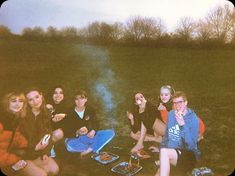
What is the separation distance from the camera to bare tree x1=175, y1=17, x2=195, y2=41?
174 inches

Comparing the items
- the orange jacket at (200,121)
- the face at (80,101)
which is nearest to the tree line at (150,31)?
the face at (80,101)

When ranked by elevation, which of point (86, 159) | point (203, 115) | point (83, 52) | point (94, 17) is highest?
point (94, 17)

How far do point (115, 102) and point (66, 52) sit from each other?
0.69 meters

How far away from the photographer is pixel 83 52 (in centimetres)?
443

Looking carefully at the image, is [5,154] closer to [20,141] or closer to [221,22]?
[20,141]

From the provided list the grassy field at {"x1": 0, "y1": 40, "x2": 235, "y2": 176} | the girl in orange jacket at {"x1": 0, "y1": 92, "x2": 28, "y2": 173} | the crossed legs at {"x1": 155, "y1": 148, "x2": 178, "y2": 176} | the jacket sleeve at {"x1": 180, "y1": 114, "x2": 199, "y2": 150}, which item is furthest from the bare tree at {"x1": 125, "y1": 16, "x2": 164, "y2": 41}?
the girl in orange jacket at {"x1": 0, "y1": 92, "x2": 28, "y2": 173}

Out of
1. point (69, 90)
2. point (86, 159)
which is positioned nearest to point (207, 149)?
point (86, 159)

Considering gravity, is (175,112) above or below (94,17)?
below

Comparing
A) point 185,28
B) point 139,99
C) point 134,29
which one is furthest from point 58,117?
point 185,28

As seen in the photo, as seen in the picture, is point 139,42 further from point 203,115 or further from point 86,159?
point 86,159

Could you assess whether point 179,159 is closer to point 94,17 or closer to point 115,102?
point 115,102

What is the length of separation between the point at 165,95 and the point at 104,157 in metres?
0.86

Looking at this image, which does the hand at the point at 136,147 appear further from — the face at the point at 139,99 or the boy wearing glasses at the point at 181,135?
the face at the point at 139,99

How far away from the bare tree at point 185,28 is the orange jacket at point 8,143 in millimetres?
1865
